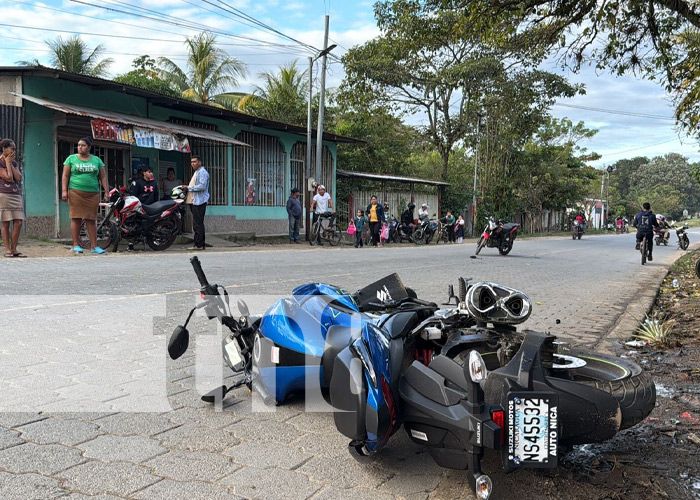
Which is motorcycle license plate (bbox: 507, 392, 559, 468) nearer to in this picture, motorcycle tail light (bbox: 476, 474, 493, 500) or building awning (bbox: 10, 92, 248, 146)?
motorcycle tail light (bbox: 476, 474, 493, 500)

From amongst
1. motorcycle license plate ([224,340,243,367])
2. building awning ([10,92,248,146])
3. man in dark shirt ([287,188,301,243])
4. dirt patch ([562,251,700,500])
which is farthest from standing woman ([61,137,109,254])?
Answer: dirt patch ([562,251,700,500])

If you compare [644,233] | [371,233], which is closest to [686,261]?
[644,233]

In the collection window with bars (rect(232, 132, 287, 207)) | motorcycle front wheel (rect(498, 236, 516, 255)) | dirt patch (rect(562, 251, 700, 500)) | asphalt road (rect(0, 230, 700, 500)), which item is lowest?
dirt patch (rect(562, 251, 700, 500))

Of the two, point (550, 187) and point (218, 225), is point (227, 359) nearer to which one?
point (218, 225)

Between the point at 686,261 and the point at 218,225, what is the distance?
13586 mm

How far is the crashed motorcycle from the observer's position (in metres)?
2.00

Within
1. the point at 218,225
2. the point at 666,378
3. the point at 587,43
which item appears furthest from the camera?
the point at 218,225

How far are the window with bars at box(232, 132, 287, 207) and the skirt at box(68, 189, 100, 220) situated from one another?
7.91 meters

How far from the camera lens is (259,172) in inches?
818

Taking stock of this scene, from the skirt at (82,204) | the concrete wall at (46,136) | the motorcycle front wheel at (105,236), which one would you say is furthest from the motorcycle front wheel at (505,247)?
the concrete wall at (46,136)

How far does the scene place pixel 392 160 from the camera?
110 feet

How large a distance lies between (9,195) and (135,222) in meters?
2.91

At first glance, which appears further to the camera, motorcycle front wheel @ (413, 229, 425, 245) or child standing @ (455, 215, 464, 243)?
child standing @ (455, 215, 464, 243)

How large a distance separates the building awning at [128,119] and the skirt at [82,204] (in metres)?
2.20
